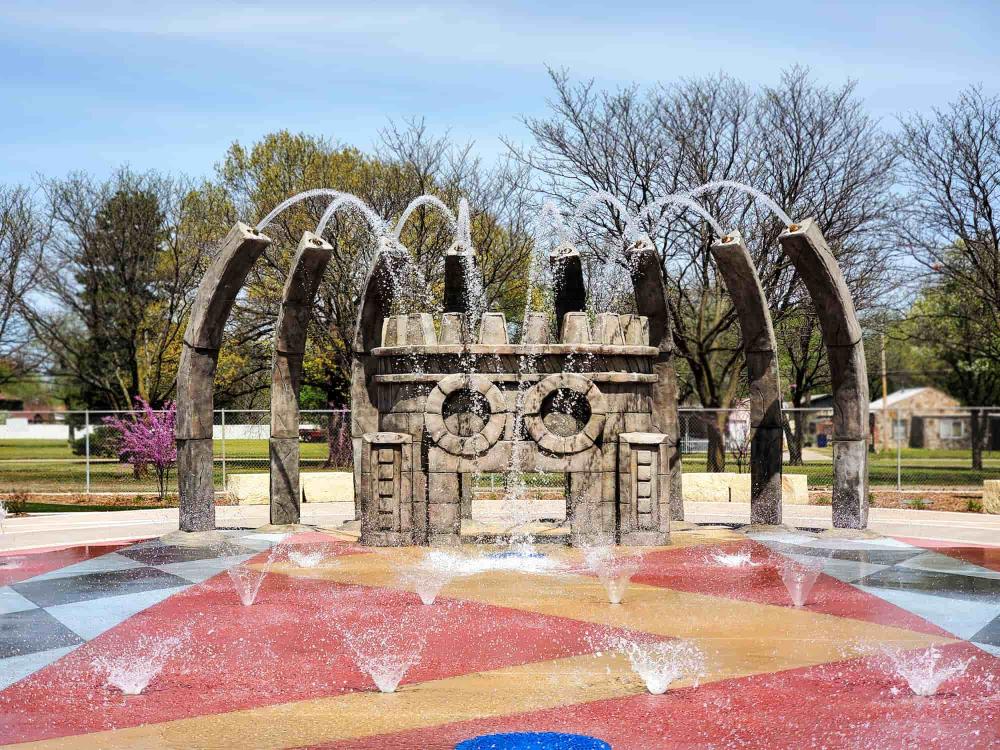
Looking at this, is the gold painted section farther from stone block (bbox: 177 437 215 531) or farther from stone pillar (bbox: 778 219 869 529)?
stone block (bbox: 177 437 215 531)

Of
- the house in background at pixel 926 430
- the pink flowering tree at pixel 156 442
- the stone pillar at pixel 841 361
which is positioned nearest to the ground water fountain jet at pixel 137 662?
the stone pillar at pixel 841 361

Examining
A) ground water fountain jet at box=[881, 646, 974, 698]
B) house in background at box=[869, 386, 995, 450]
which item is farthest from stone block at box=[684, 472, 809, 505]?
house in background at box=[869, 386, 995, 450]

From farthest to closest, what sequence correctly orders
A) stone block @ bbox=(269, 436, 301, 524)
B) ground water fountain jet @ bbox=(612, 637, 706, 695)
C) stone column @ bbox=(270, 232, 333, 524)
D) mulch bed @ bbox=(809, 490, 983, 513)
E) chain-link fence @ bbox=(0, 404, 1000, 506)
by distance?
chain-link fence @ bbox=(0, 404, 1000, 506)
mulch bed @ bbox=(809, 490, 983, 513)
stone block @ bbox=(269, 436, 301, 524)
stone column @ bbox=(270, 232, 333, 524)
ground water fountain jet @ bbox=(612, 637, 706, 695)

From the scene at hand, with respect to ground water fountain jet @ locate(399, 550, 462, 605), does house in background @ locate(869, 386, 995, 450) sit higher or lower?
higher

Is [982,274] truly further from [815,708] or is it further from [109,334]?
[109,334]

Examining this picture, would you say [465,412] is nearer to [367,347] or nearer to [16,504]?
[367,347]

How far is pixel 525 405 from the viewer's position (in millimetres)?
14555

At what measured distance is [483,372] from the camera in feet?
48.1

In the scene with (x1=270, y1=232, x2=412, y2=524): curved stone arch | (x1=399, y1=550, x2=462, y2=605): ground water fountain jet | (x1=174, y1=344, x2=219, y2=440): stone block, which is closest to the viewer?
(x1=399, y1=550, x2=462, y2=605): ground water fountain jet

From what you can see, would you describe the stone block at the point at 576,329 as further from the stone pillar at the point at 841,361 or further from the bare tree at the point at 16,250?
the bare tree at the point at 16,250

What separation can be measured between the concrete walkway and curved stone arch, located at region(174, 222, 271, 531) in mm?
1680

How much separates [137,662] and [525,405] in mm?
7085

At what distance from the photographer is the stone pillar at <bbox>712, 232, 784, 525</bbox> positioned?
16078 millimetres

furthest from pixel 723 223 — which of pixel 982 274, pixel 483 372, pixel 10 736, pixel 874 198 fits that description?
pixel 10 736
